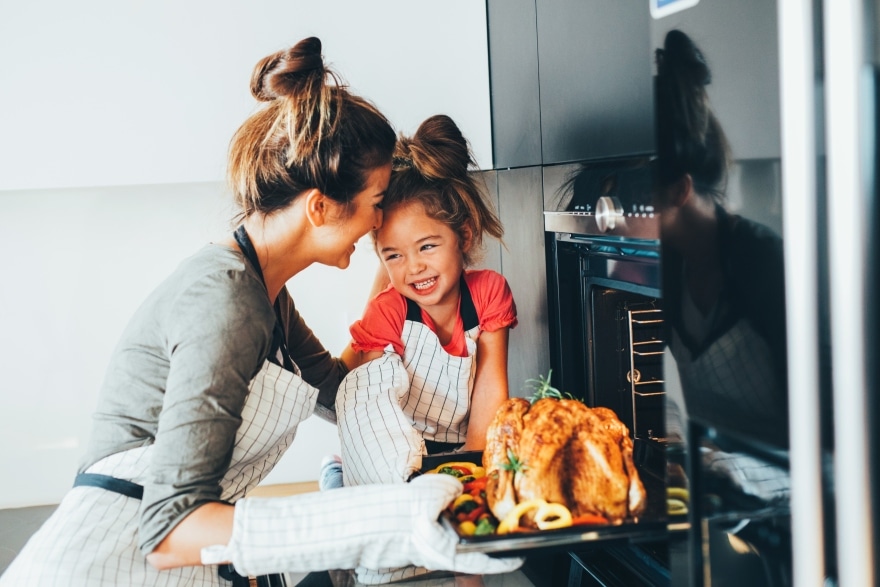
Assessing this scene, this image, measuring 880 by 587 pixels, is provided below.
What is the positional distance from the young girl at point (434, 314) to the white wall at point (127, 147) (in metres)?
0.29

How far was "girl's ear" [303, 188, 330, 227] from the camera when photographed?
1267mm

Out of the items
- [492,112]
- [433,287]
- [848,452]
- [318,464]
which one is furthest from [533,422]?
[318,464]

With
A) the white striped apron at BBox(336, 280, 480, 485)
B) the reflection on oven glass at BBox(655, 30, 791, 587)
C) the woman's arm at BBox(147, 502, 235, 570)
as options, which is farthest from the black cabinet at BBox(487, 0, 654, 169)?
the woman's arm at BBox(147, 502, 235, 570)

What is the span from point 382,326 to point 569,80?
1.75 ft

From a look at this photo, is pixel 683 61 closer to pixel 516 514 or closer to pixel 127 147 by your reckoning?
pixel 516 514

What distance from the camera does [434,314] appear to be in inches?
63.9

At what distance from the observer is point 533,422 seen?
1.06 meters

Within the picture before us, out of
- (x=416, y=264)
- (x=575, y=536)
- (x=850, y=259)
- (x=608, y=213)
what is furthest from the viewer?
(x=416, y=264)

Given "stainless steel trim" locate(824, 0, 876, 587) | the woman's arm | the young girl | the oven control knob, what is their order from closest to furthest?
"stainless steel trim" locate(824, 0, 876, 587)
the woman's arm
the oven control knob
the young girl

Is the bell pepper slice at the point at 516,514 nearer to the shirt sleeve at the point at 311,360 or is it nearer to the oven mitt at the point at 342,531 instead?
the oven mitt at the point at 342,531

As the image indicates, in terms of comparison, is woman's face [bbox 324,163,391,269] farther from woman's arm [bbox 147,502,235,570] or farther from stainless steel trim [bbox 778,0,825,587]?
stainless steel trim [bbox 778,0,825,587]

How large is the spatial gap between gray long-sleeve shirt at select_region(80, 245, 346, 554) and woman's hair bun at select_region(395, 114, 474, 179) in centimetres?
40

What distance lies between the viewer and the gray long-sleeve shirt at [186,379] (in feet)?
3.44

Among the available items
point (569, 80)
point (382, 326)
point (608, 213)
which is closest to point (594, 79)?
point (569, 80)
